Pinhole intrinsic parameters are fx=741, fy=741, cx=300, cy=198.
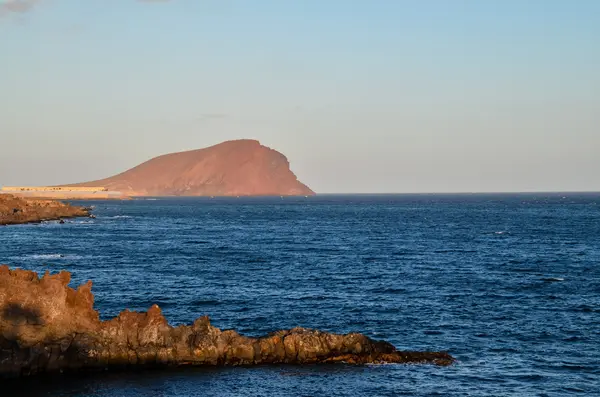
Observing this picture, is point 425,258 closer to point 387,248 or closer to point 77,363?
point 387,248

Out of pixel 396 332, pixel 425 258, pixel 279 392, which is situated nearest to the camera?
pixel 279 392

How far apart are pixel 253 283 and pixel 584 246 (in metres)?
58.2

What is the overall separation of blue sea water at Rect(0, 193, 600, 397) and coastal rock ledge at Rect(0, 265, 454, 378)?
3.15 ft

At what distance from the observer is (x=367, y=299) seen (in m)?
57.7

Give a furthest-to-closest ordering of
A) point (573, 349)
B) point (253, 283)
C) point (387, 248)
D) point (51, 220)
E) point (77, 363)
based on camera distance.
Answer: point (51, 220), point (387, 248), point (253, 283), point (573, 349), point (77, 363)

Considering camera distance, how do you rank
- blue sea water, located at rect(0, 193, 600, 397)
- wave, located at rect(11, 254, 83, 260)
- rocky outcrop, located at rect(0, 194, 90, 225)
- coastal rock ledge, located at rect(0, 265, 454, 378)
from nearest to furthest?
1. blue sea water, located at rect(0, 193, 600, 397)
2. coastal rock ledge, located at rect(0, 265, 454, 378)
3. wave, located at rect(11, 254, 83, 260)
4. rocky outcrop, located at rect(0, 194, 90, 225)

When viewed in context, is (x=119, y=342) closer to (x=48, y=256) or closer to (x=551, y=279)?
(x=551, y=279)

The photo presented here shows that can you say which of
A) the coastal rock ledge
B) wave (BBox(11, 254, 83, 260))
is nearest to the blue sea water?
wave (BBox(11, 254, 83, 260))

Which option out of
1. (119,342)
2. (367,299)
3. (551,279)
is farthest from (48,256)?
(551,279)

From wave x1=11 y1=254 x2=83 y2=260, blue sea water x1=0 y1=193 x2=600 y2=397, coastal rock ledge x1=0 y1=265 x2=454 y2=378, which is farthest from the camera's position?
wave x1=11 y1=254 x2=83 y2=260

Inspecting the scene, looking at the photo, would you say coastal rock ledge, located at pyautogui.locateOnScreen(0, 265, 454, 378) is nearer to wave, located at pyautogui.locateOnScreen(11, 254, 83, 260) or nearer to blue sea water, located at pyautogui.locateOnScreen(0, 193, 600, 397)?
blue sea water, located at pyautogui.locateOnScreen(0, 193, 600, 397)

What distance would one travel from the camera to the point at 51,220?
171m

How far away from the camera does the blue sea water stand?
34.3m

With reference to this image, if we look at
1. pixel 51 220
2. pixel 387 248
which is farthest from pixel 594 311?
pixel 51 220
